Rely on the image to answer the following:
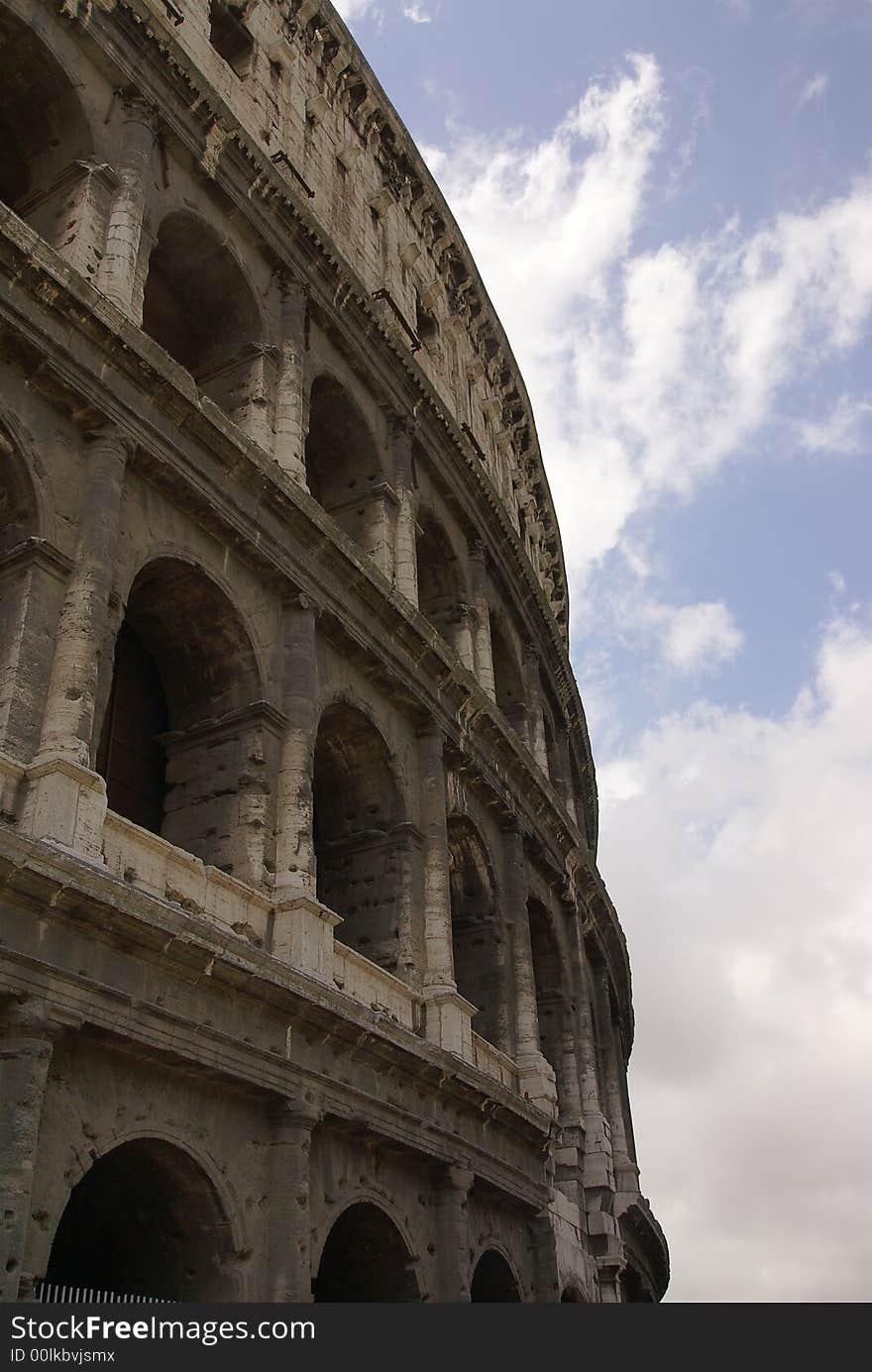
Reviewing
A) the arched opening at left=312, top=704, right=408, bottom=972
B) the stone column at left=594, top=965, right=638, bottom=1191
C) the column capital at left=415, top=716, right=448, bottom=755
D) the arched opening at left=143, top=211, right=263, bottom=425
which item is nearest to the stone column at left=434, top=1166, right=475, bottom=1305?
the arched opening at left=312, top=704, right=408, bottom=972

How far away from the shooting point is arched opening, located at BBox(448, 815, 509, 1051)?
14.4 metres

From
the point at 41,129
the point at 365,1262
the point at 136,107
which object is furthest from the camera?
the point at 136,107

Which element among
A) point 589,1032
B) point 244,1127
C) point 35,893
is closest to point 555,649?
point 589,1032

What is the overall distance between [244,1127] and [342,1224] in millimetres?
2226

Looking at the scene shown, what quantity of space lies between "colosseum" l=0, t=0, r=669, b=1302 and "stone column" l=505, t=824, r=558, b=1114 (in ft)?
0.15

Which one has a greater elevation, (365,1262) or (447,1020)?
(447,1020)

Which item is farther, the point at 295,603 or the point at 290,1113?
the point at 295,603

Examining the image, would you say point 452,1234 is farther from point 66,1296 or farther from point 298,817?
point 66,1296

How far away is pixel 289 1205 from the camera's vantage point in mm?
8945

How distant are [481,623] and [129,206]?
296 inches

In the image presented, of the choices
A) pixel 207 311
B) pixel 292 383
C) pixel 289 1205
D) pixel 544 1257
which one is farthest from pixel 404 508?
pixel 289 1205

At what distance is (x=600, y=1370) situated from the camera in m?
6.71

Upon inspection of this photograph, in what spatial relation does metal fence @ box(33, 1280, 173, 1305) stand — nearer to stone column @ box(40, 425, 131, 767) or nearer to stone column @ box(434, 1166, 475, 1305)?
stone column @ box(40, 425, 131, 767)

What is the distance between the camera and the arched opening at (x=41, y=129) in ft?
36.3
